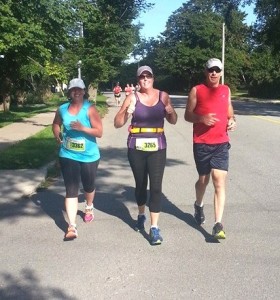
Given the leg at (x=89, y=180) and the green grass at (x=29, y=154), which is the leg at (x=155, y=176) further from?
the green grass at (x=29, y=154)

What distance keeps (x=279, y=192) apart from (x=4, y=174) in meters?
4.64

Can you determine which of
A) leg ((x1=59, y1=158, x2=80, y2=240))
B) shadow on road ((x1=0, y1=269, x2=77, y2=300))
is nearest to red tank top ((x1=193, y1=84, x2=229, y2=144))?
leg ((x1=59, y1=158, x2=80, y2=240))

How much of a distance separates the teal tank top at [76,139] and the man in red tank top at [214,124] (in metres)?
1.11

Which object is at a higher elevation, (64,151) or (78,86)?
(78,86)

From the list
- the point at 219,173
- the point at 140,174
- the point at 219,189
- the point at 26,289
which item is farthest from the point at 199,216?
the point at 26,289

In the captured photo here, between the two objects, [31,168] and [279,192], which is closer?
[279,192]

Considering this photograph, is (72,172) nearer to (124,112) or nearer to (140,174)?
(140,174)

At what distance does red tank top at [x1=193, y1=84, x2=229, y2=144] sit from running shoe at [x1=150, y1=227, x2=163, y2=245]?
3.53 feet

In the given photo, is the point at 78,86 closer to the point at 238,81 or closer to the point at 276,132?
the point at 276,132

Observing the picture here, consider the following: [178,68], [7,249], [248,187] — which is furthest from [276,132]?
[178,68]

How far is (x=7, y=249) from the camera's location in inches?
205

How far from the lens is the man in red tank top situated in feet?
17.6

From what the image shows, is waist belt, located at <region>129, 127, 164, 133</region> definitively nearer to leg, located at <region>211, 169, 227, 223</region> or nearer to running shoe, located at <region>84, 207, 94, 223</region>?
leg, located at <region>211, 169, 227, 223</region>

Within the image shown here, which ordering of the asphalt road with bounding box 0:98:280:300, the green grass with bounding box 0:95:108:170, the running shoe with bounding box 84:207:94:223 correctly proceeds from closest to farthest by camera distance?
the asphalt road with bounding box 0:98:280:300 → the running shoe with bounding box 84:207:94:223 → the green grass with bounding box 0:95:108:170
